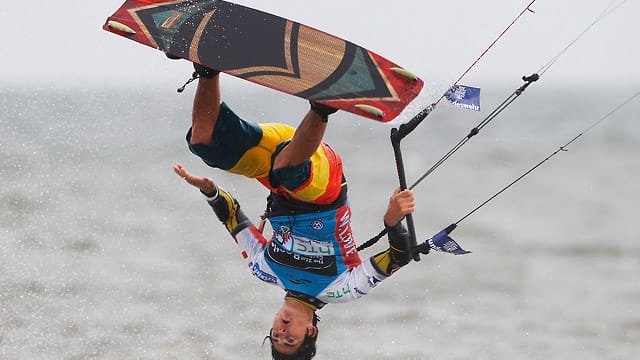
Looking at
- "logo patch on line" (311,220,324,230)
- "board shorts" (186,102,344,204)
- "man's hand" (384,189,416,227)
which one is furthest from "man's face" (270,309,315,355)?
"man's hand" (384,189,416,227)

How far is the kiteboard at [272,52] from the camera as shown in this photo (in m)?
4.31

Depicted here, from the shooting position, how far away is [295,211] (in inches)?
198

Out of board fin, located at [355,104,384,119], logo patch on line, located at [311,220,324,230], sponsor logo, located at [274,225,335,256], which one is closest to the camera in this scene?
board fin, located at [355,104,384,119]

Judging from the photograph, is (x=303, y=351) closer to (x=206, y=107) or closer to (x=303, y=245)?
(x=303, y=245)

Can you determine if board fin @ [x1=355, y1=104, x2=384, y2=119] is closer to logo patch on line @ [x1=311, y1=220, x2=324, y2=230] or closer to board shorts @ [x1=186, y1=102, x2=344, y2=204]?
board shorts @ [x1=186, y1=102, x2=344, y2=204]

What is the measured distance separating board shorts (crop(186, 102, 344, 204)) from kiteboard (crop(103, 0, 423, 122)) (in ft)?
1.11

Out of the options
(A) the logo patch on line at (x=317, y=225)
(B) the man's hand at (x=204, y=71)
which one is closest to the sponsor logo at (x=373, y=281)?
(A) the logo patch on line at (x=317, y=225)

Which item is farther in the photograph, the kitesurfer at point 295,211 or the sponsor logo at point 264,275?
the sponsor logo at point 264,275

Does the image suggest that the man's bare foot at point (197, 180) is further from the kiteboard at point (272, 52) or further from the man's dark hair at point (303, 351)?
the man's dark hair at point (303, 351)

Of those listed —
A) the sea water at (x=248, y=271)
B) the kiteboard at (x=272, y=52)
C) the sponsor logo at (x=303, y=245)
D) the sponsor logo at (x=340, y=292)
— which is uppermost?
the kiteboard at (x=272, y=52)

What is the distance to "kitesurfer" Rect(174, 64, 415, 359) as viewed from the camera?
451 cm

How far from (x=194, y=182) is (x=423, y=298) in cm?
501

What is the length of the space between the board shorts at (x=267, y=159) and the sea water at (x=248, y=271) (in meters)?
0.62

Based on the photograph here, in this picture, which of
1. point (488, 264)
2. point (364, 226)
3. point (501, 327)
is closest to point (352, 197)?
point (364, 226)
